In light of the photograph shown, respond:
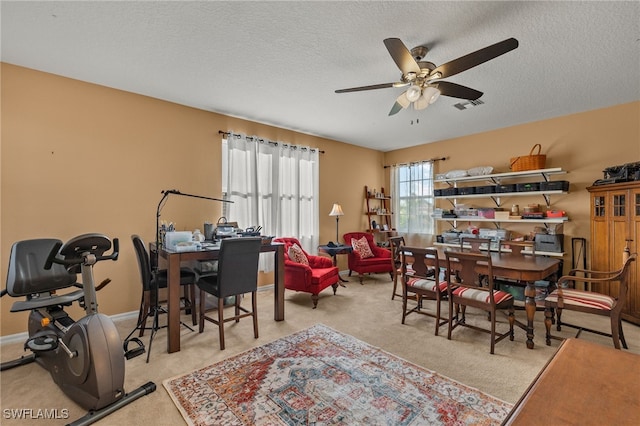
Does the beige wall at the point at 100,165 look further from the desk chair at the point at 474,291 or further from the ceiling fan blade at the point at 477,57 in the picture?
the desk chair at the point at 474,291

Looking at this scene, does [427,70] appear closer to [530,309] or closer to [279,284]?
[530,309]

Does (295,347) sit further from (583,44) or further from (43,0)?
(583,44)

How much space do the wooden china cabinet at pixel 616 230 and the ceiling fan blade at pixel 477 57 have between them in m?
2.73

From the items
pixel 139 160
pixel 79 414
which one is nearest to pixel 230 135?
pixel 139 160

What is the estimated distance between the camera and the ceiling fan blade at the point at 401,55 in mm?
1937

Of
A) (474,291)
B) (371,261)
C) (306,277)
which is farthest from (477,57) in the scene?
(371,261)

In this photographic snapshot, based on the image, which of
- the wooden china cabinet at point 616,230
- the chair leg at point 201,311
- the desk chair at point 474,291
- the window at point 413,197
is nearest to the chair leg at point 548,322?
the desk chair at point 474,291

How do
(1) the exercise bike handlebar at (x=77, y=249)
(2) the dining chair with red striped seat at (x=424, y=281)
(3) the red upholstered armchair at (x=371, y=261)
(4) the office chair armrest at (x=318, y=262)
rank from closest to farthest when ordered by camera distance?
(1) the exercise bike handlebar at (x=77, y=249), (2) the dining chair with red striped seat at (x=424, y=281), (4) the office chair armrest at (x=318, y=262), (3) the red upholstered armchair at (x=371, y=261)

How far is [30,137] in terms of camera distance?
296 centimetres

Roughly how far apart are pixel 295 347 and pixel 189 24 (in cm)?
291

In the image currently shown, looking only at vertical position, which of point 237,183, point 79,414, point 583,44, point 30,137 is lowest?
point 79,414

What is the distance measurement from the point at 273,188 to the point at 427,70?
3060 millimetres

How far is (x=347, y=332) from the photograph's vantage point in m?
3.07

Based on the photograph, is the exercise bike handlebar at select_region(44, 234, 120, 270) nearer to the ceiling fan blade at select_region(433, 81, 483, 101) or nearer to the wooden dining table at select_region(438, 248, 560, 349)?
the ceiling fan blade at select_region(433, 81, 483, 101)
